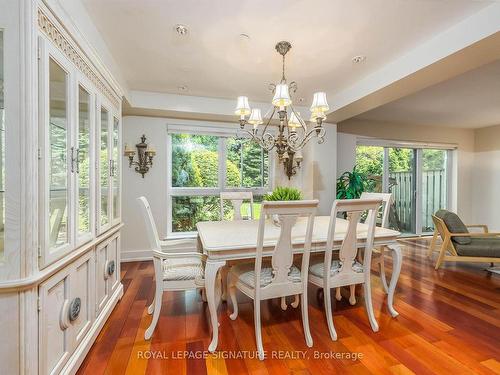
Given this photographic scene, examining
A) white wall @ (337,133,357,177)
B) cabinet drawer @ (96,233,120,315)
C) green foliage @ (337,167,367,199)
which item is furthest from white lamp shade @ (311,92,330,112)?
white wall @ (337,133,357,177)

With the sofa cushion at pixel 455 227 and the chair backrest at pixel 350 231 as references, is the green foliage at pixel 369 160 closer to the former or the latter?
the sofa cushion at pixel 455 227

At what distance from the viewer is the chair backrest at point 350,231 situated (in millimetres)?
1858

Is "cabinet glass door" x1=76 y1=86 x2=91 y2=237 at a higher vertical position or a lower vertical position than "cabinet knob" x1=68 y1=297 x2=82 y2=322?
higher

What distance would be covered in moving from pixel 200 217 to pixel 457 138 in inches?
239

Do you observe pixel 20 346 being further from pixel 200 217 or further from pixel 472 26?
pixel 472 26

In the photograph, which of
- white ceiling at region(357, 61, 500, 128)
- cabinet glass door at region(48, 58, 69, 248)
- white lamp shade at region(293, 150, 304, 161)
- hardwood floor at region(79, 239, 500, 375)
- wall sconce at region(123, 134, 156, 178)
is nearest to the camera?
cabinet glass door at region(48, 58, 69, 248)

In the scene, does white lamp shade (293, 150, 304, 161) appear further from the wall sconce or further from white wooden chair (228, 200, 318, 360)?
white wooden chair (228, 200, 318, 360)

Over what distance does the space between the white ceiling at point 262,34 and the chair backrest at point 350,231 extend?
145 cm

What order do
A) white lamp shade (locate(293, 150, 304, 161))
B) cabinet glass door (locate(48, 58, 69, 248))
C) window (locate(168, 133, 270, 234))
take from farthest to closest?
window (locate(168, 133, 270, 234))
white lamp shade (locate(293, 150, 304, 161))
cabinet glass door (locate(48, 58, 69, 248))

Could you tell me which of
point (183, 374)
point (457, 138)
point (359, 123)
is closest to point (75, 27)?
point (183, 374)

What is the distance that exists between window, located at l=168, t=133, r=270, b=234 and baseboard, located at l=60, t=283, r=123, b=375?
1840 millimetres

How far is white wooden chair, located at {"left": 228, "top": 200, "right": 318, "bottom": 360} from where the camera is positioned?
169 cm

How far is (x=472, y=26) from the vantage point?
1.94 m

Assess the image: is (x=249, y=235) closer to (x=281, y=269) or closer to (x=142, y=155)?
(x=281, y=269)
